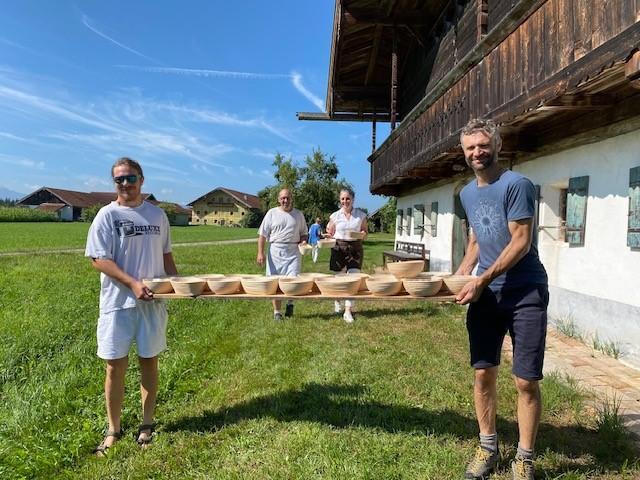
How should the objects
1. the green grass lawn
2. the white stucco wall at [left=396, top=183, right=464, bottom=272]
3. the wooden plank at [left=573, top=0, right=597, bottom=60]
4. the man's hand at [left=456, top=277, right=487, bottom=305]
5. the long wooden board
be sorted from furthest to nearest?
1. the green grass lawn
2. the white stucco wall at [left=396, top=183, right=464, bottom=272]
3. the wooden plank at [left=573, top=0, right=597, bottom=60]
4. the long wooden board
5. the man's hand at [left=456, top=277, right=487, bottom=305]

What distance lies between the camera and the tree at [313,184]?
1292 inches

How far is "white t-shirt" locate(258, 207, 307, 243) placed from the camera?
7059mm

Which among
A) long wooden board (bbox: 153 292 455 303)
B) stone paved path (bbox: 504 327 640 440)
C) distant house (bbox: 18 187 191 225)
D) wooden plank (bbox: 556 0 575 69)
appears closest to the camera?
long wooden board (bbox: 153 292 455 303)

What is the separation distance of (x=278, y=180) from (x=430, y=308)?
26040mm

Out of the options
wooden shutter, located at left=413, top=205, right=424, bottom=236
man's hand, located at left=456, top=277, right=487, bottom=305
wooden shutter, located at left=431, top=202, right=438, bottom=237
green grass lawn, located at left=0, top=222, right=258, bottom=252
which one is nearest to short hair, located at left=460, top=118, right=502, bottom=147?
man's hand, located at left=456, top=277, right=487, bottom=305

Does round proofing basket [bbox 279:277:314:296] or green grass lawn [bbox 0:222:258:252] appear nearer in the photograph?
round proofing basket [bbox 279:277:314:296]

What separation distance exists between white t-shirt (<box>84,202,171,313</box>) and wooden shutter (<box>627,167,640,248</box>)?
4971 mm

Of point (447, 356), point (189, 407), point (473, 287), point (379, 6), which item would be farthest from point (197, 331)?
point (379, 6)

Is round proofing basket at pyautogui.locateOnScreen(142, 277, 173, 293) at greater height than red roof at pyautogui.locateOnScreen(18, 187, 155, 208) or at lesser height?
lesser

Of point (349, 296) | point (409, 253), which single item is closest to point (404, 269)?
point (349, 296)

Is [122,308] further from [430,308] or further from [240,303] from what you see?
[430,308]

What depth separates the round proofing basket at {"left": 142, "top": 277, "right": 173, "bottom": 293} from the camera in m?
3.29

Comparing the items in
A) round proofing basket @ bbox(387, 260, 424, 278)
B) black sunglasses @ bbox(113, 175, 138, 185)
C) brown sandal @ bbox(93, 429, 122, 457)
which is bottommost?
brown sandal @ bbox(93, 429, 122, 457)

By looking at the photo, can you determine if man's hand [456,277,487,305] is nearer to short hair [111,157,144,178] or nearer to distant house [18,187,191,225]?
short hair [111,157,144,178]
